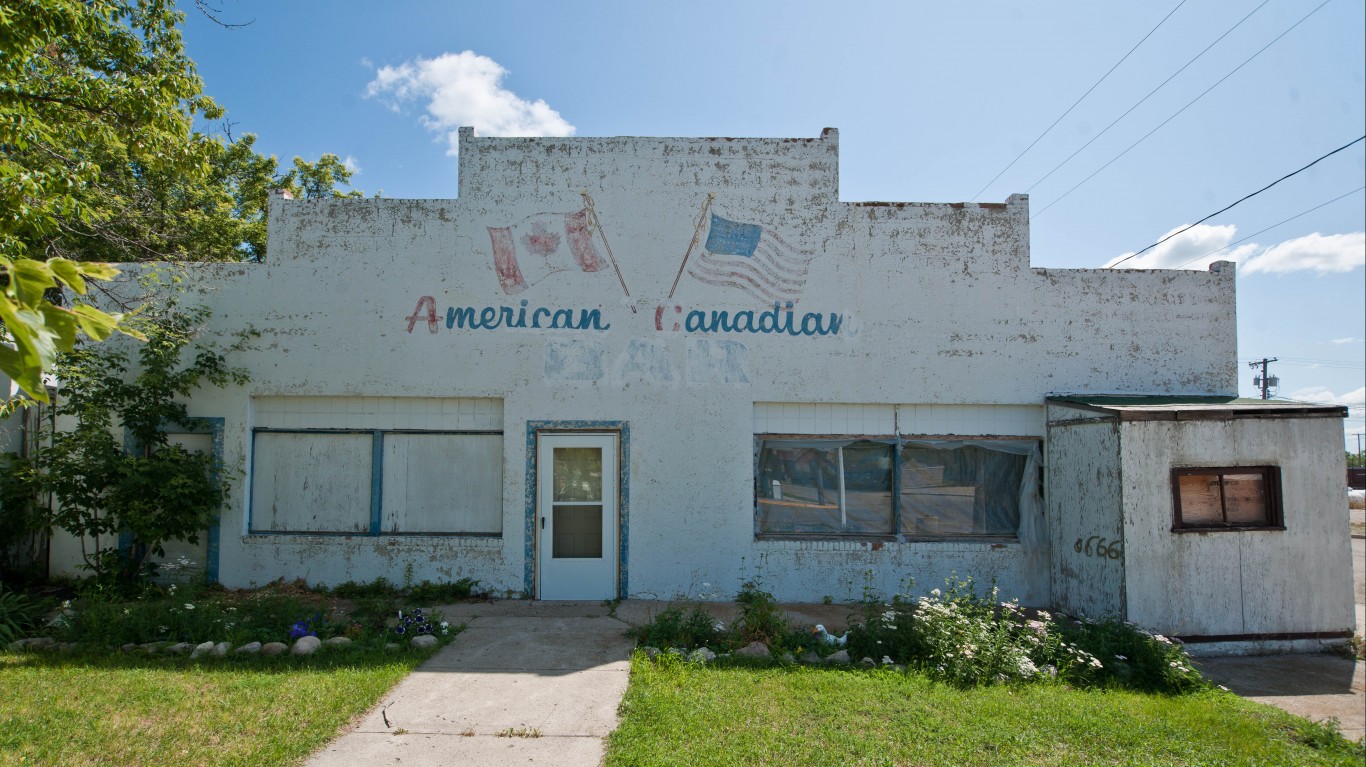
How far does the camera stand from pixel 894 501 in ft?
32.1

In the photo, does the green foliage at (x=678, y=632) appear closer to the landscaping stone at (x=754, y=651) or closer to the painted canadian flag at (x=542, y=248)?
the landscaping stone at (x=754, y=651)

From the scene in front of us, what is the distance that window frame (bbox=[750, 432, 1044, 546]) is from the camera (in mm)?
9703

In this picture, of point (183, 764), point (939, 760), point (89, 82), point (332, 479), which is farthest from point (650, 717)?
point (89, 82)

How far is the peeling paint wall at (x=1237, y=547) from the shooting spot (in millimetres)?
8070

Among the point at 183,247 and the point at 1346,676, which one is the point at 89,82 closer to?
the point at 183,247

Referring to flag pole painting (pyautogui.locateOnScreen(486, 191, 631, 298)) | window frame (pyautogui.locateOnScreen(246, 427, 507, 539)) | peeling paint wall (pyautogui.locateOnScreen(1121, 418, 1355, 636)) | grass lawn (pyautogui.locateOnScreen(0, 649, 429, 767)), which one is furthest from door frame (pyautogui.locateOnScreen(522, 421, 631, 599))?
peeling paint wall (pyautogui.locateOnScreen(1121, 418, 1355, 636))

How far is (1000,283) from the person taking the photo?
9859 mm

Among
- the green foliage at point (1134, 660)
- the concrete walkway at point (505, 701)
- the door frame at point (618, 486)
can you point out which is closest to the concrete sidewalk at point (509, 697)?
the concrete walkway at point (505, 701)

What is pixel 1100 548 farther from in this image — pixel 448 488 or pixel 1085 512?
pixel 448 488

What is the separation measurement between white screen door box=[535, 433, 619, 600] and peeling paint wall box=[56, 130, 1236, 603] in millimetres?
281

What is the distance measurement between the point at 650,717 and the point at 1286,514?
693 cm

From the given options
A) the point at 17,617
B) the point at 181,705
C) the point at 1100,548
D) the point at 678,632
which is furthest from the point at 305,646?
the point at 1100,548

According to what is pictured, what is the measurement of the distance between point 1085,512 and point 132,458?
1055 cm

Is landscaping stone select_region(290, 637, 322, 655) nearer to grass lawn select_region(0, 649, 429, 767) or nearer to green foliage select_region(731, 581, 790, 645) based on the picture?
grass lawn select_region(0, 649, 429, 767)
